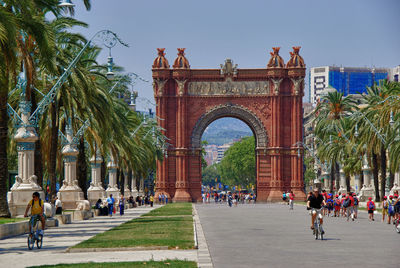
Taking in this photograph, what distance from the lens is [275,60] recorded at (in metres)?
90.8

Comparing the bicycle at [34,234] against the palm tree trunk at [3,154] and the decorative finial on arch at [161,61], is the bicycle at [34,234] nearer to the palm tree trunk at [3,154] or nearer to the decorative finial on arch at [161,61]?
the palm tree trunk at [3,154]

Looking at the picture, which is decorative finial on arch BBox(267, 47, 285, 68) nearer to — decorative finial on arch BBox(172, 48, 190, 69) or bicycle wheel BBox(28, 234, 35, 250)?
decorative finial on arch BBox(172, 48, 190, 69)

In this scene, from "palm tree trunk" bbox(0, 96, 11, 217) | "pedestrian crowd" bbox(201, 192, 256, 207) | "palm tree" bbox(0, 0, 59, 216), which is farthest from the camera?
"pedestrian crowd" bbox(201, 192, 256, 207)

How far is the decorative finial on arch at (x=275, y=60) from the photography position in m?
90.4

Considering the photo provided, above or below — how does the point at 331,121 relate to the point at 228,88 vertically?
below

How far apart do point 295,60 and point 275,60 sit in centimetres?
234

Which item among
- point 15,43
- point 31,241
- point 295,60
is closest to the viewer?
point 31,241

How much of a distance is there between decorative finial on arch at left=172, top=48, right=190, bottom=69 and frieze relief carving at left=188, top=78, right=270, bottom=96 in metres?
2.27

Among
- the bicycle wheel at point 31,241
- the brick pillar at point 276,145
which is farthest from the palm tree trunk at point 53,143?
the brick pillar at point 276,145

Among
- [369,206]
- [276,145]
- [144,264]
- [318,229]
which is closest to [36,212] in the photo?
[144,264]

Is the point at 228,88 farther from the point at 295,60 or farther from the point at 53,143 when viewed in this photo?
the point at 53,143

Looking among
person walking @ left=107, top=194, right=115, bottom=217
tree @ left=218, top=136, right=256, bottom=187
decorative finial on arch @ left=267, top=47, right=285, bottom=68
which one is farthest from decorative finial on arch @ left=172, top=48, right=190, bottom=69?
tree @ left=218, top=136, right=256, bottom=187

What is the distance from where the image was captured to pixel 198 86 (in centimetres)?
9162

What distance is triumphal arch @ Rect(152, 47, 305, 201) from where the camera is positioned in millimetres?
90125
